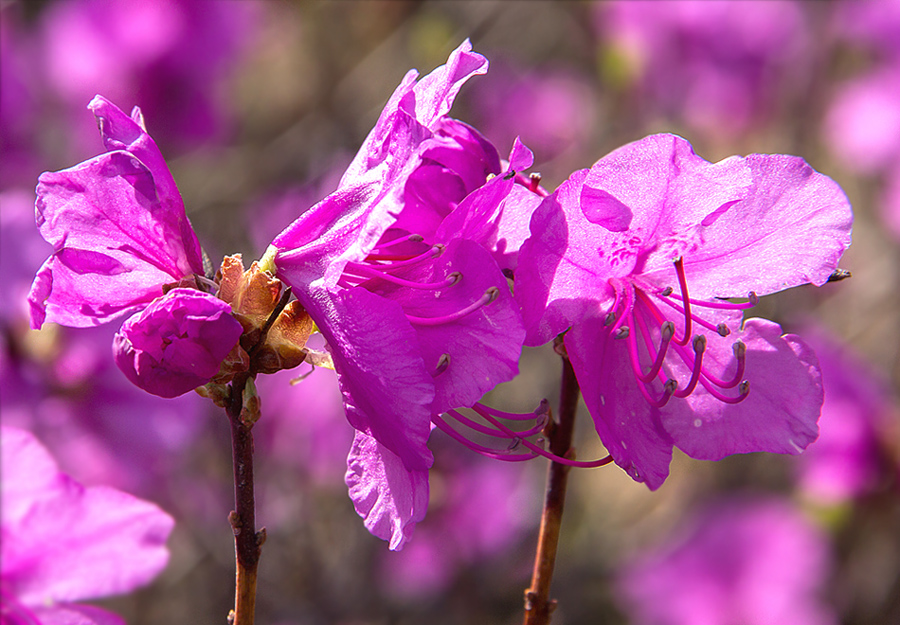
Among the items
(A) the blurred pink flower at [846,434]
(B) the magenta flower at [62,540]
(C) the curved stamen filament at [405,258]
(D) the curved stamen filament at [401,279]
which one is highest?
(A) the blurred pink flower at [846,434]

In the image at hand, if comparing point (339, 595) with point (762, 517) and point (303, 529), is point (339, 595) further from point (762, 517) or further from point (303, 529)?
point (762, 517)

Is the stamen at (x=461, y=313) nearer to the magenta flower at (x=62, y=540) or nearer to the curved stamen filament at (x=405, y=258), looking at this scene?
the curved stamen filament at (x=405, y=258)

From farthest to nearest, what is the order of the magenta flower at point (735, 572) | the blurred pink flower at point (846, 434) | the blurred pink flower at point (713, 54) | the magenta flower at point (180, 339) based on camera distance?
the blurred pink flower at point (713, 54) < the magenta flower at point (735, 572) < the blurred pink flower at point (846, 434) < the magenta flower at point (180, 339)

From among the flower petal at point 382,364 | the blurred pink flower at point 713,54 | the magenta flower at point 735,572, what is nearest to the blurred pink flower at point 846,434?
the magenta flower at point 735,572

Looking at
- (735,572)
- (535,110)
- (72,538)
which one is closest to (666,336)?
(72,538)

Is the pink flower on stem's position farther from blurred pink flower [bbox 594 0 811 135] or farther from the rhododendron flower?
blurred pink flower [bbox 594 0 811 135]

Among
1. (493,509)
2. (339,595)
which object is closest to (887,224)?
(493,509)

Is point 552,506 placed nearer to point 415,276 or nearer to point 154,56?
point 415,276
